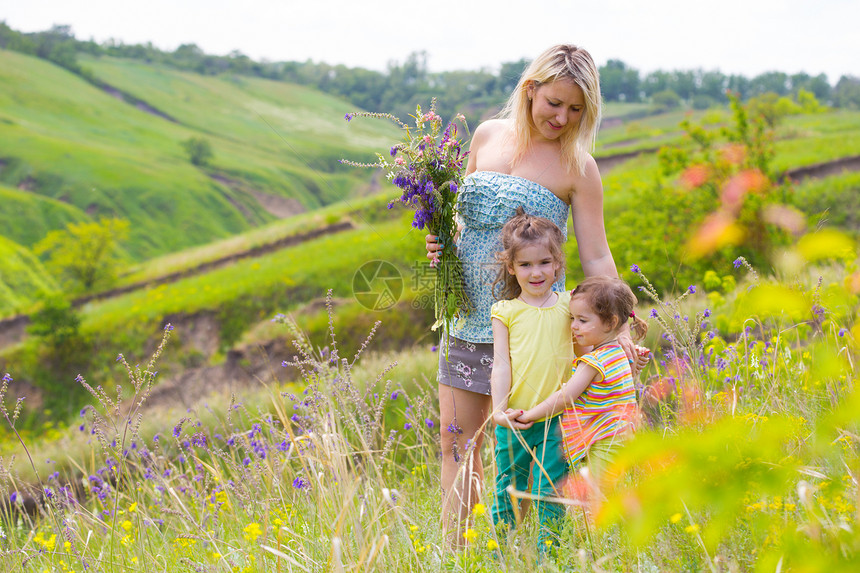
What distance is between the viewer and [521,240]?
2342 millimetres

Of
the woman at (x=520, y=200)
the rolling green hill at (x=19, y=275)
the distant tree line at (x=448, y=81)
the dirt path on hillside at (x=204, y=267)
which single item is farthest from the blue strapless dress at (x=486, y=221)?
the distant tree line at (x=448, y=81)

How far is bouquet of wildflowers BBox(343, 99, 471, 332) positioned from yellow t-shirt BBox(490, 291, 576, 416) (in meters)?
0.40

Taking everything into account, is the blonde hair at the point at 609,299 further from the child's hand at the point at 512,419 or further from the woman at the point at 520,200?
the child's hand at the point at 512,419

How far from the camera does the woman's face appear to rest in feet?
8.07

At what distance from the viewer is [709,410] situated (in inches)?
90.8

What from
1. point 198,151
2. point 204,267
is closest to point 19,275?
point 204,267

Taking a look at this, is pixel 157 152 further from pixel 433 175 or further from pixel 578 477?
pixel 578 477

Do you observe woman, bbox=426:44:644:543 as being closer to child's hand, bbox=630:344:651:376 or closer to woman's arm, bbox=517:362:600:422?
child's hand, bbox=630:344:651:376

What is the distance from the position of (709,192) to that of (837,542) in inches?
437

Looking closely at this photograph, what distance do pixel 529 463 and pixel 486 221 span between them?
3.45 ft

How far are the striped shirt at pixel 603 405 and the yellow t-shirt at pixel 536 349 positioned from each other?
110 mm

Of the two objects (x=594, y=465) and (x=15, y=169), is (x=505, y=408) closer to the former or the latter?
(x=594, y=465)

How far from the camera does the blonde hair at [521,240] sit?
7.68ft

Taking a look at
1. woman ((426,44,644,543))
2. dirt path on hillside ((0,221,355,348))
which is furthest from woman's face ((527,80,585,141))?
dirt path on hillside ((0,221,355,348))
